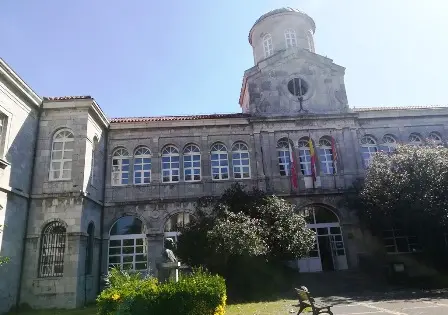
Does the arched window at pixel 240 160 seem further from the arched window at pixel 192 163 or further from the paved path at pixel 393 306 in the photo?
the paved path at pixel 393 306

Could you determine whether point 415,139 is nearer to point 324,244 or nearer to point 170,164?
point 324,244

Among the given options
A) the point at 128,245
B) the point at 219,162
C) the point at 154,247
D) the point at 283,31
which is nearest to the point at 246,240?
the point at 154,247

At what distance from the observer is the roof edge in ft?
42.9

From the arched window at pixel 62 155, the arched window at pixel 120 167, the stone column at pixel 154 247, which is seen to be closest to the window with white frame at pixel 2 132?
the arched window at pixel 62 155

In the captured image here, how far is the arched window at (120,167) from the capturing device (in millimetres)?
18172

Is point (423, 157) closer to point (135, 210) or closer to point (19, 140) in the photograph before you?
point (135, 210)

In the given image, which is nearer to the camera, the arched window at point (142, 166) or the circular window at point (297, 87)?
the arched window at point (142, 166)

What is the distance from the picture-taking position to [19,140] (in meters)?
14.3

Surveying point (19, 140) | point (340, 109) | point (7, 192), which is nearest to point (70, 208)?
point (7, 192)

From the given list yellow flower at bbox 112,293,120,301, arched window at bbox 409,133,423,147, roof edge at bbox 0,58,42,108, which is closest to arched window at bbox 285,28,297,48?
arched window at bbox 409,133,423,147

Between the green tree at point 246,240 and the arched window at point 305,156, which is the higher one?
the arched window at point 305,156

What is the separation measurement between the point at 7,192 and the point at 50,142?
3.33 metres

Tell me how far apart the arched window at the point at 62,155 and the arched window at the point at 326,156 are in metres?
12.2

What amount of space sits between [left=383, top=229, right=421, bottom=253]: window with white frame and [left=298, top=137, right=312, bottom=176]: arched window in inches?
192
